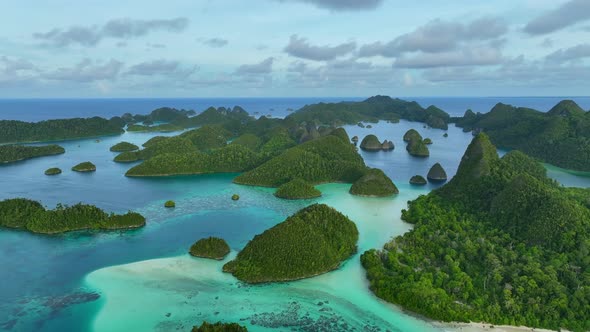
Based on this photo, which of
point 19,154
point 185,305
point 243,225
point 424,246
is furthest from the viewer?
point 19,154

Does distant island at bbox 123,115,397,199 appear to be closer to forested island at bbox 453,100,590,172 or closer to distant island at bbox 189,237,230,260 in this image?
distant island at bbox 189,237,230,260

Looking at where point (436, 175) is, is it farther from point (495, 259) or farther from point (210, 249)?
point (210, 249)

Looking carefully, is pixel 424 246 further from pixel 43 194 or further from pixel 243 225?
pixel 43 194

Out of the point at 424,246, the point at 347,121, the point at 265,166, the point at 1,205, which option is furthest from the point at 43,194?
the point at 347,121

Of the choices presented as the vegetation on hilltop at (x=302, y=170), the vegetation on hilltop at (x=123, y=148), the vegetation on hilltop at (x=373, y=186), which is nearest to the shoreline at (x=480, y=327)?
the vegetation on hilltop at (x=373, y=186)

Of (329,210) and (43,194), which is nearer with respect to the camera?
(329,210)

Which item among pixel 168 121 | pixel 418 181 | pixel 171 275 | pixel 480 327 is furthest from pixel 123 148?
pixel 480 327

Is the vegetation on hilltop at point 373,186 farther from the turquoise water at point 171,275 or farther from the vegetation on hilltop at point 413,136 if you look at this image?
the vegetation on hilltop at point 413,136
